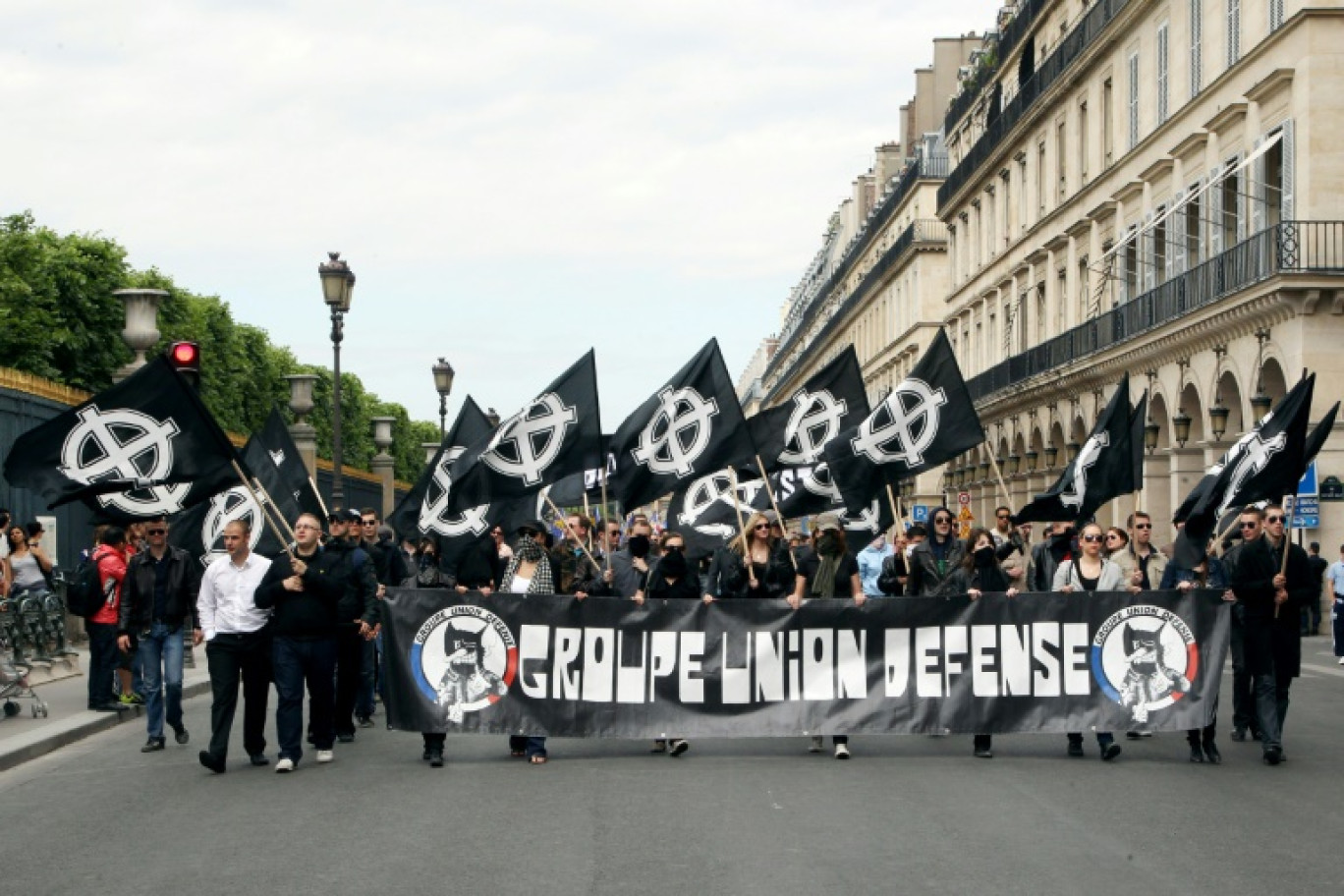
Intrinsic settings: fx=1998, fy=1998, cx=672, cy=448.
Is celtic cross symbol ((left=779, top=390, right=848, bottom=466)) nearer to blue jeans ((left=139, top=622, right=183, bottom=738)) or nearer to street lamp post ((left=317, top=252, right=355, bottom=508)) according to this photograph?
blue jeans ((left=139, top=622, right=183, bottom=738))

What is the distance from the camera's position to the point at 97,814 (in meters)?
11.1

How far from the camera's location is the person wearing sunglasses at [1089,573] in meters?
13.9

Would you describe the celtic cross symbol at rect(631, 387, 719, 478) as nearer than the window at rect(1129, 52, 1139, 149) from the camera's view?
Yes

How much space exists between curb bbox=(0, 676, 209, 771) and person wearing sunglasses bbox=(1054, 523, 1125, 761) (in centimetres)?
736

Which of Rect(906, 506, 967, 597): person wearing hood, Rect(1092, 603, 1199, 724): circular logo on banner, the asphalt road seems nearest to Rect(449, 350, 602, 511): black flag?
the asphalt road

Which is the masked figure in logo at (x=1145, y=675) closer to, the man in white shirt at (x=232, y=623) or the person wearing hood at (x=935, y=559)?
the person wearing hood at (x=935, y=559)

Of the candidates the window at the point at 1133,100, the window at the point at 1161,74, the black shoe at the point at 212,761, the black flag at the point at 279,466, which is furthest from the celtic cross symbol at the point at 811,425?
the window at the point at 1133,100

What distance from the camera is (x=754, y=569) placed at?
14445 millimetres

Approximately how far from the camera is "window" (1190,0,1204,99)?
3719 cm

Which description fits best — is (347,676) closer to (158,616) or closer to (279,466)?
(158,616)

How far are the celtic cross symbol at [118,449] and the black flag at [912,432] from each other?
6.44 metres

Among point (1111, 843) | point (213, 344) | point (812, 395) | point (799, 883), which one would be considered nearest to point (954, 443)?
point (812, 395)

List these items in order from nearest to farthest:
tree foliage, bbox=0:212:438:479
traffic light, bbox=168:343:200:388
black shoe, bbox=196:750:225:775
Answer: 1. black shoe, bbox=196:750:225:775
2. traffic light, bbox=168:343:200:388
3. tree foliage, bbox=0:212:438:479

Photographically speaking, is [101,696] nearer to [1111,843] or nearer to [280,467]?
[280,467]
